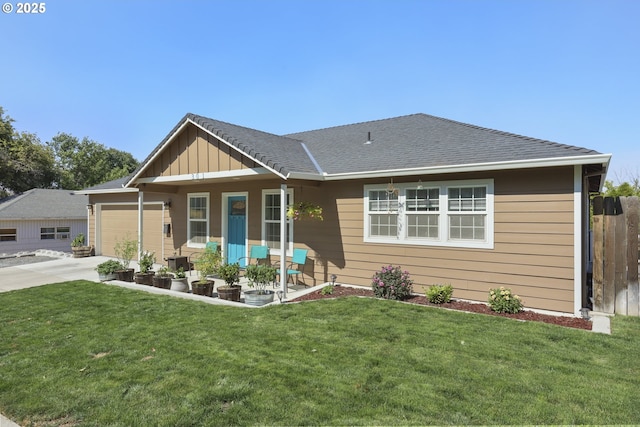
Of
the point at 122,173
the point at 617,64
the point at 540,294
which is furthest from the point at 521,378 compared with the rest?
the point at 122,173

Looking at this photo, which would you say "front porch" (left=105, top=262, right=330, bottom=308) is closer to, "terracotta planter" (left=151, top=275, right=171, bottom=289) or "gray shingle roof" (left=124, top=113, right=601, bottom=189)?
"terracotta planter" (left=151, top=275, right=171, bottom=289)

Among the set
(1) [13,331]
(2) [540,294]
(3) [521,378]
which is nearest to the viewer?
(3) [521,378]

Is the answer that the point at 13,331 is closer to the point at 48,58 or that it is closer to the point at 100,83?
the point at 48,58

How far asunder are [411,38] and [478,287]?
7.13 meters

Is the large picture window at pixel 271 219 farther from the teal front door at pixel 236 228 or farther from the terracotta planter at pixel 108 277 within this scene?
the terracotta planter at pixel 108 277

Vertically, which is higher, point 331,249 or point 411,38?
point 411,38

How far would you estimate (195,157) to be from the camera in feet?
28.9

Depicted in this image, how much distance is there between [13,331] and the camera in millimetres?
5309

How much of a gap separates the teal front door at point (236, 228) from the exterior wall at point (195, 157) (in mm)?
1802

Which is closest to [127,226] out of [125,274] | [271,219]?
[125,274]

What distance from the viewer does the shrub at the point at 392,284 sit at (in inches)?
276

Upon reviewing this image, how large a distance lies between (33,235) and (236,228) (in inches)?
619

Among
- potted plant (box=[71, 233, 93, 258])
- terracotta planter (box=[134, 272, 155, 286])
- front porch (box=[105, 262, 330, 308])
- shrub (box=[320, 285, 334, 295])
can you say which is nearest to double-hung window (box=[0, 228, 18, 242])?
potted plant (box=[71, 233, 93, 258])

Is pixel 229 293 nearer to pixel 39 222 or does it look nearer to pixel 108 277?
pixel 108 277
